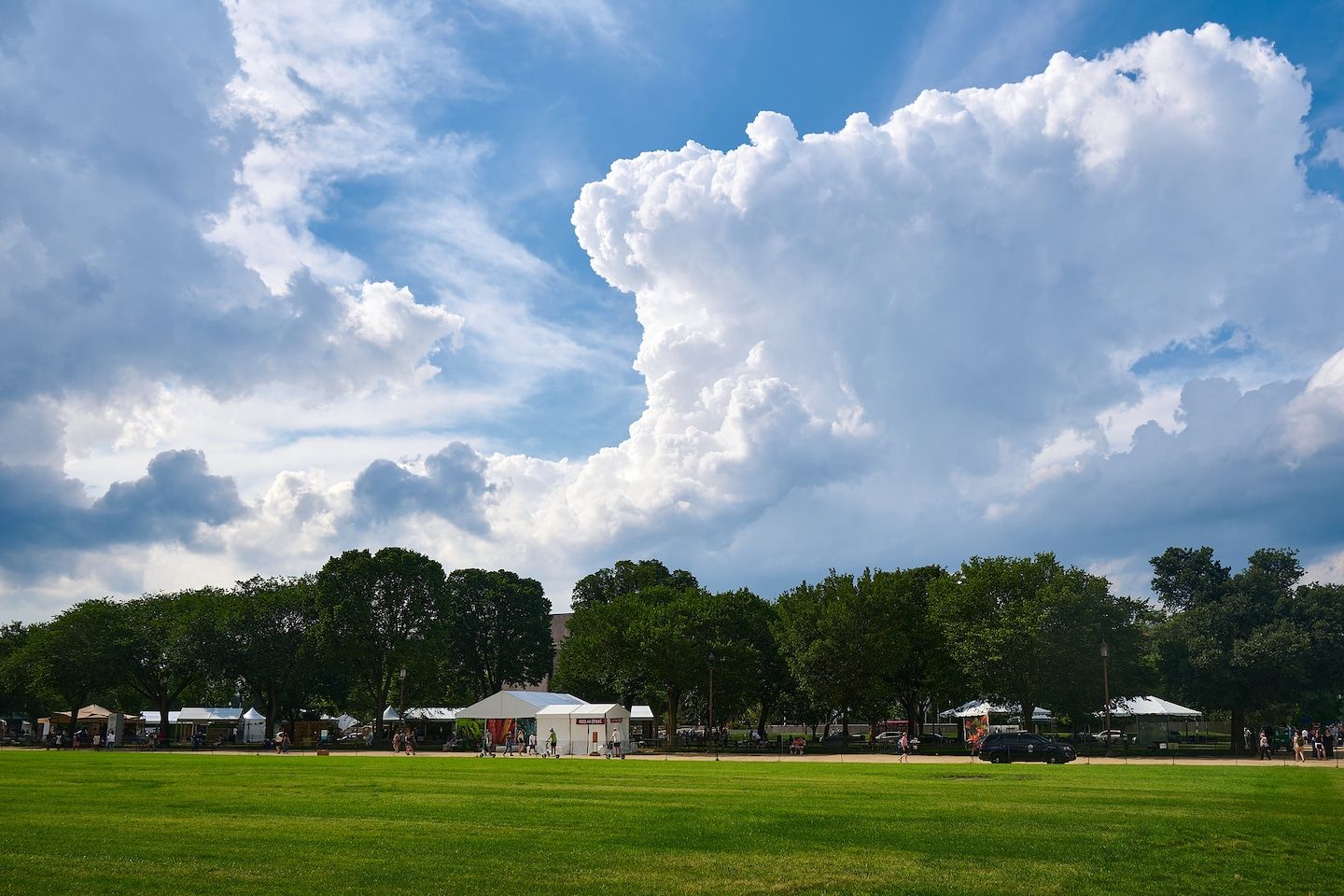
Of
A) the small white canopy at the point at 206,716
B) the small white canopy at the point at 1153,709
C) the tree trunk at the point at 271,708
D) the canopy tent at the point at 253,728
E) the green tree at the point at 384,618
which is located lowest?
the canopy tent at the point at 253,728

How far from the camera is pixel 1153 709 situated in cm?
7638

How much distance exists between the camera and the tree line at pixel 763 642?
70.4m

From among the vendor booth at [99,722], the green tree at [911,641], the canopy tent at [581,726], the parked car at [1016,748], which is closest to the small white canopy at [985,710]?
the green tree at [911,641]

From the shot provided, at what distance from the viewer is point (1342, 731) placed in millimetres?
88250

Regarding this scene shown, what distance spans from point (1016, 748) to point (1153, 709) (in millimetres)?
28114

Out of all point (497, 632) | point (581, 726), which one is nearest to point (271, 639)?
point (497, 632)

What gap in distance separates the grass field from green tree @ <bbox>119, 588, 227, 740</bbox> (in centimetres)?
6215

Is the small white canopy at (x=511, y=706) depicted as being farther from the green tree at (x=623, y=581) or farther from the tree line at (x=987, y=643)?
the green tree at (x=623, y=581)

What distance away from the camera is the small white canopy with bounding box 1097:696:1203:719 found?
75.9m

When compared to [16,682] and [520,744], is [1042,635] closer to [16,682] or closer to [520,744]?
[520,744]

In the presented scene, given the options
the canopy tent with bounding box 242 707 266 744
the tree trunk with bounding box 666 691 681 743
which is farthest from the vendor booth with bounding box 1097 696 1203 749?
the canopy tent with bounding box 242 707 266 744

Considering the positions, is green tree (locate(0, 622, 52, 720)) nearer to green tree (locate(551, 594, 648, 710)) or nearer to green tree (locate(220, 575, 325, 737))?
green tree (locate(220, 575, 325, 737))

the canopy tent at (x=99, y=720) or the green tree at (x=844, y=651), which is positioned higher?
the green tree at (x=844, y=651)

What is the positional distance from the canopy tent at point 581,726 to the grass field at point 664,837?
134 ft
